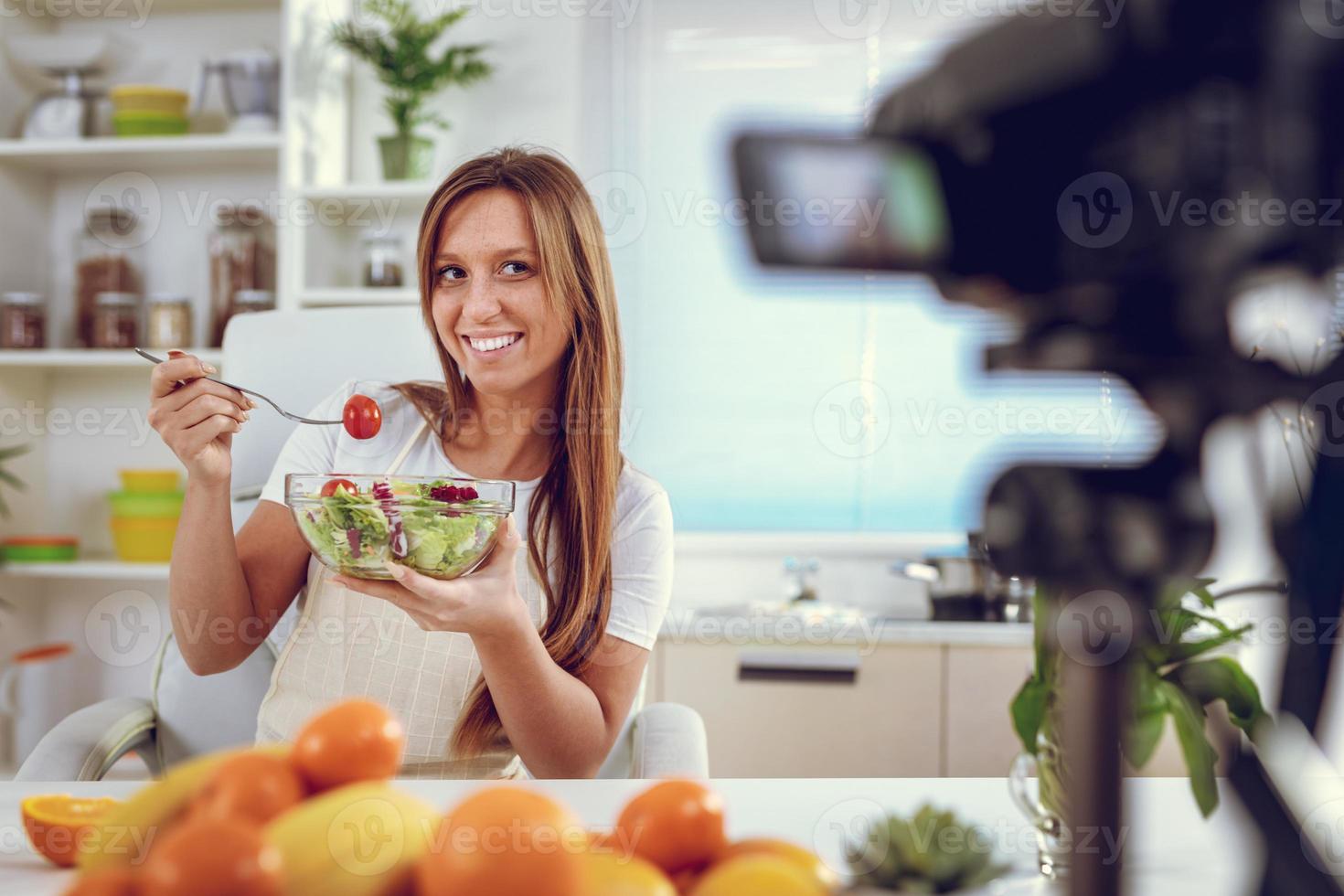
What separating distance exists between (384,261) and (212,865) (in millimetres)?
2564

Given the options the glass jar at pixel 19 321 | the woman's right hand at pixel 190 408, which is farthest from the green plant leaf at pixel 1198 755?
the glass jar at pixel 19 321

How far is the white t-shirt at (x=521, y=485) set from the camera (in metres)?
1.38

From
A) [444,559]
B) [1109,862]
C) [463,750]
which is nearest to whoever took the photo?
[1109,862]

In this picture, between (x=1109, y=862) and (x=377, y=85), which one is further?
(x=377, y=85)

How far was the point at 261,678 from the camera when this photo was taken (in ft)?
4.72

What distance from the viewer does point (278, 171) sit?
9.55 feet

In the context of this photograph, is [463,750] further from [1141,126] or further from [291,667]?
[1141,126]

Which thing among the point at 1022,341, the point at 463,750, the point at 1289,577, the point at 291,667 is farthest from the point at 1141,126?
the point at 291,667

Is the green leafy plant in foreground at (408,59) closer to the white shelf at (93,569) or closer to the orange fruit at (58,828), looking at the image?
the white shelf at (93,569)

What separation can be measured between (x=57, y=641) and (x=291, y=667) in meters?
2.09

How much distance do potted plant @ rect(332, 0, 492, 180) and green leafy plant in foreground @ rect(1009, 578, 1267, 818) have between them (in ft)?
7.93

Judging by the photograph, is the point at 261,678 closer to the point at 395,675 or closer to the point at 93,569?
the point at 395,675

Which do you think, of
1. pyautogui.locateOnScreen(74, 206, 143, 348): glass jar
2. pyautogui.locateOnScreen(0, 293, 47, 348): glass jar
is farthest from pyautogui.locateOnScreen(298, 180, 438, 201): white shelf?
pyautogui.locateOnScreen(0, 293, 47, 348): glass jar

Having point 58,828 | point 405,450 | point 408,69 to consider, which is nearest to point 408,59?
point 408,69
